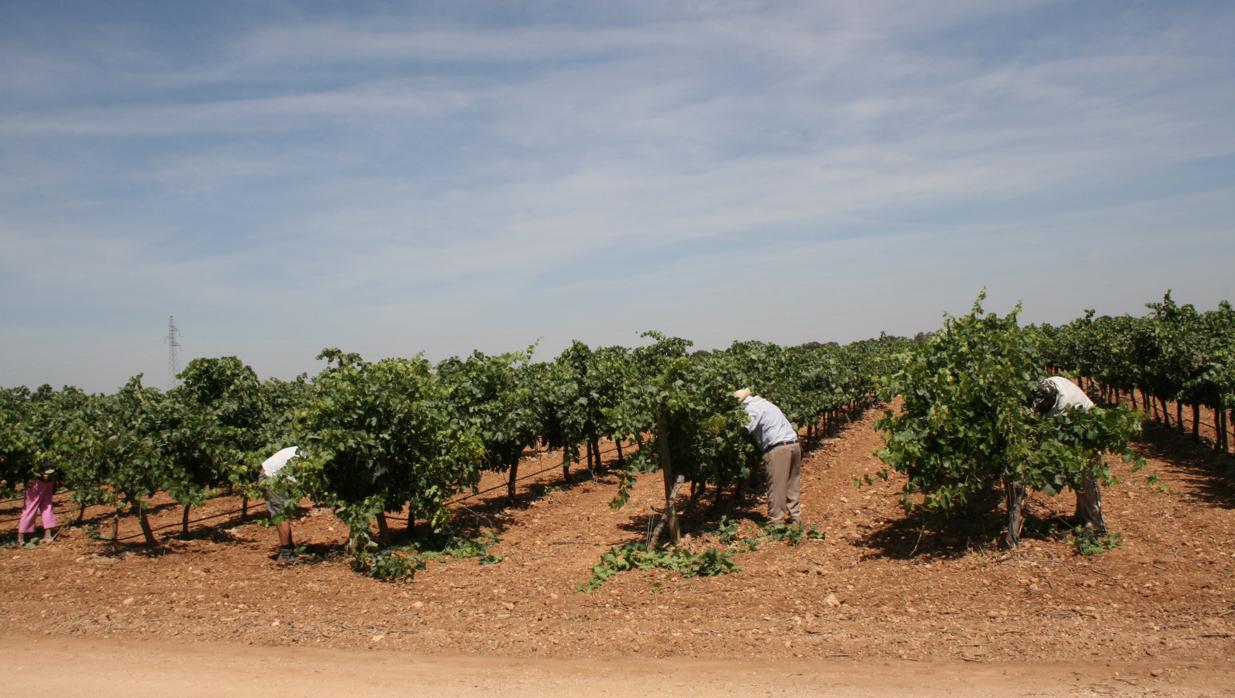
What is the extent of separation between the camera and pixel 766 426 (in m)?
9.74

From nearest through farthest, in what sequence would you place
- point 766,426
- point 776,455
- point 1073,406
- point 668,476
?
point 1073,406 < point 668,476 < point 776,455 < point 766,426

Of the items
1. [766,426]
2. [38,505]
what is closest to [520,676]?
[766,426]

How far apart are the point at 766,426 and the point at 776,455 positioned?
387mm

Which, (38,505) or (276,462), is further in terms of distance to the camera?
(38,505)

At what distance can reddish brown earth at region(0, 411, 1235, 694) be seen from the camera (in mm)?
5797

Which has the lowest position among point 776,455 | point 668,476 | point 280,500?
point 280,500

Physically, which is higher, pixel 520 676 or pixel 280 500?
pixel 280 500

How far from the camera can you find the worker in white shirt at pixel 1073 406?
25.3ft

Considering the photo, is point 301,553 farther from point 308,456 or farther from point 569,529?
point 569,529

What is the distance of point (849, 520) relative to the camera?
392 inches

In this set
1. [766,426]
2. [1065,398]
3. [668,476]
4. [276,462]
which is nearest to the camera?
[1065,398]

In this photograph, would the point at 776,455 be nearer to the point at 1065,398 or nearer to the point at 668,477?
the point at 668,477

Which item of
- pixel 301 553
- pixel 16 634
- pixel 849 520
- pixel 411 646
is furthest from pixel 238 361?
pixel 849 520

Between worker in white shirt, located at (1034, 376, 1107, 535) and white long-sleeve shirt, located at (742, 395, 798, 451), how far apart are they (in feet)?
9.41
